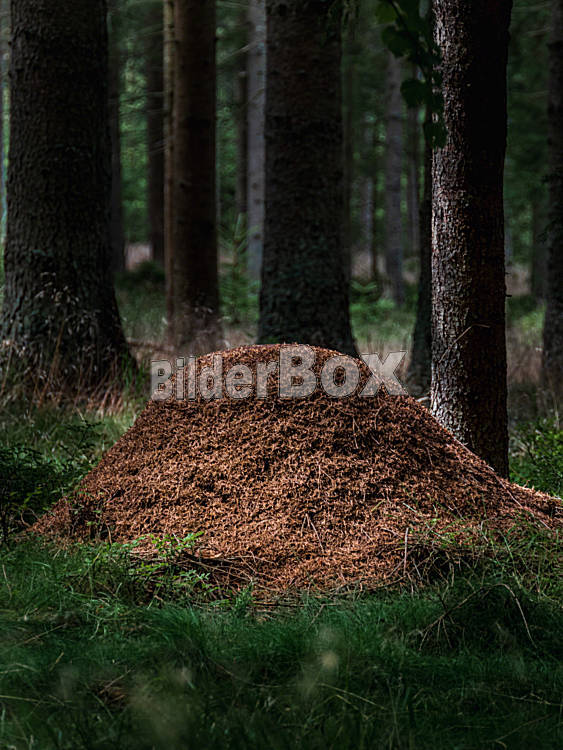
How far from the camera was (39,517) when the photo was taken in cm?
375

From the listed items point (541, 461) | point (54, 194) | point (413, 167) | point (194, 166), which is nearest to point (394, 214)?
point (413, 167)

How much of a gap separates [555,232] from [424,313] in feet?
4.86

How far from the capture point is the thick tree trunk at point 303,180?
6.86m

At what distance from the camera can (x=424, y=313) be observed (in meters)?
7.13

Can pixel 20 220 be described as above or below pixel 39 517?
above

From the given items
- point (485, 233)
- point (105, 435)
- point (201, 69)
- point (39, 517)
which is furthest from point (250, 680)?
point (201, 69)

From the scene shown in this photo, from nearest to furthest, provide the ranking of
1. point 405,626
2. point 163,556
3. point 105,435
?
point 405,626 → point 163,556 → point 105,435

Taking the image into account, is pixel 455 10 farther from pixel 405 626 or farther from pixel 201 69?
pixel 201 69

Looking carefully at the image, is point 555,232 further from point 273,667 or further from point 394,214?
point 394,214

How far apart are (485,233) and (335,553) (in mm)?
1769

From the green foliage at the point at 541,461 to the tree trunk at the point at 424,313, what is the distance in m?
1.65

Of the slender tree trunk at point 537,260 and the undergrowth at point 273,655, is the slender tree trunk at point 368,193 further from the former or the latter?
the undergrowth at point 273,655

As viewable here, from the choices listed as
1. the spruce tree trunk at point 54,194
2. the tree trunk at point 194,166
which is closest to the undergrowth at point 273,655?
the spruce tree trunk at point 54,194

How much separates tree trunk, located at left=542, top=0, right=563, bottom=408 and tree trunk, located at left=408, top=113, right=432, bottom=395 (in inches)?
43.8
